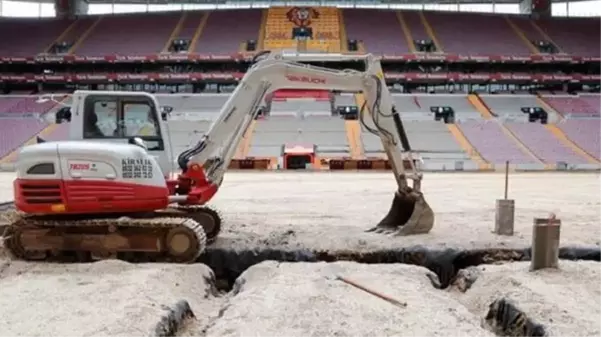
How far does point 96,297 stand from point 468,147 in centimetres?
3456

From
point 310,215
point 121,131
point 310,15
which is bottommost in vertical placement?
point 310,215

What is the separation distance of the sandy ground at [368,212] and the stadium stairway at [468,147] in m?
12.1

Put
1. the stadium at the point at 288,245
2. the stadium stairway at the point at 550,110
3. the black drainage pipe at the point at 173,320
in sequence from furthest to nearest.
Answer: the stadium stairway at the point at 550,110 < the stadium at the point at 288,245 < the black drainage pipe at the point at 173,320

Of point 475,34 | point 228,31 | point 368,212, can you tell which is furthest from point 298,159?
point 475,34

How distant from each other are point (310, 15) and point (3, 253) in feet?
162

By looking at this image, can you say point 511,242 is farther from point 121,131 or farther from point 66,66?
point 66,66

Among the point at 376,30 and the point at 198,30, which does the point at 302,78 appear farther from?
the point at 198,30

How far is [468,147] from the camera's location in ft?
126

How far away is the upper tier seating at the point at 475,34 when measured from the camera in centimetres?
5212

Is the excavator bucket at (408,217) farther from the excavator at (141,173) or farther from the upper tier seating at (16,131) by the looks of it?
the upper tier seating at (16,131)

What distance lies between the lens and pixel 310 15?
182 feet

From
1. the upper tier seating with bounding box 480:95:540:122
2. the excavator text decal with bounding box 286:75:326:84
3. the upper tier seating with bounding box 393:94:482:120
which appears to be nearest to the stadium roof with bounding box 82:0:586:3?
the upper tier seating with bounding box 393:94:482:120

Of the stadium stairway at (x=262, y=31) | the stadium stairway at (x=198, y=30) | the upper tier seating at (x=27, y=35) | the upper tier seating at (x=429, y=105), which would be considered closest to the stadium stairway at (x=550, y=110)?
the upper tier seating at (x=429, y=105)

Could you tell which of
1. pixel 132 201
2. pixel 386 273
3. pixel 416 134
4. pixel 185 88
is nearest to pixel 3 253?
pixel 132 201
